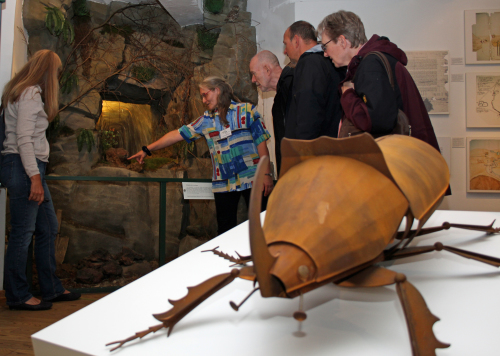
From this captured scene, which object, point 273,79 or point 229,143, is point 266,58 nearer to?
point 273,79

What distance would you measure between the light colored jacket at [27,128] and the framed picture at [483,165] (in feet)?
13.3

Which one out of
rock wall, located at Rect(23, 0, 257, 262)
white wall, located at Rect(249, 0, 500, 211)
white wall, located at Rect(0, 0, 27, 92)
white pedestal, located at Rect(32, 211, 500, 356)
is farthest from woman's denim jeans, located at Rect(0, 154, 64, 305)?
white wall, located at Rect(249, 0, 500, 211)

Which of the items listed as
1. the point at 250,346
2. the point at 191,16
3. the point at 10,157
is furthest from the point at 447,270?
the point at 191,16

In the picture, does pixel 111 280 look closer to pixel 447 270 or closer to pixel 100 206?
pixel 100 206

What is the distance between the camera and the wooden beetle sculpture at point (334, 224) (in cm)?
59

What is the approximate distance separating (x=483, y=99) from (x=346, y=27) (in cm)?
277

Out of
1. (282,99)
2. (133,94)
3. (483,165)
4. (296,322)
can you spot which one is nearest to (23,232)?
(282,99)

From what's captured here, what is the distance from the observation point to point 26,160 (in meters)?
2.80

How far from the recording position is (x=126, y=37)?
5824 millimetres

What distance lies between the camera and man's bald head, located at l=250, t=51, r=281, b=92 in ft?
11.6

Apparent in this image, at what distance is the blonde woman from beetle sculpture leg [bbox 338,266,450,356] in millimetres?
2779

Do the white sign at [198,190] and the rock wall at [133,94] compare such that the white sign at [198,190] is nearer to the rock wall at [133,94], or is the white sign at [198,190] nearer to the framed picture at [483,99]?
the rock wall at [133,94]

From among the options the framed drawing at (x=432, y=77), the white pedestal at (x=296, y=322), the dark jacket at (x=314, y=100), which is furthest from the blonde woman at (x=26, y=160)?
the framed drawing at (x=432, y=77)

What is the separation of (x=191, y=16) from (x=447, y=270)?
18.2 feet
